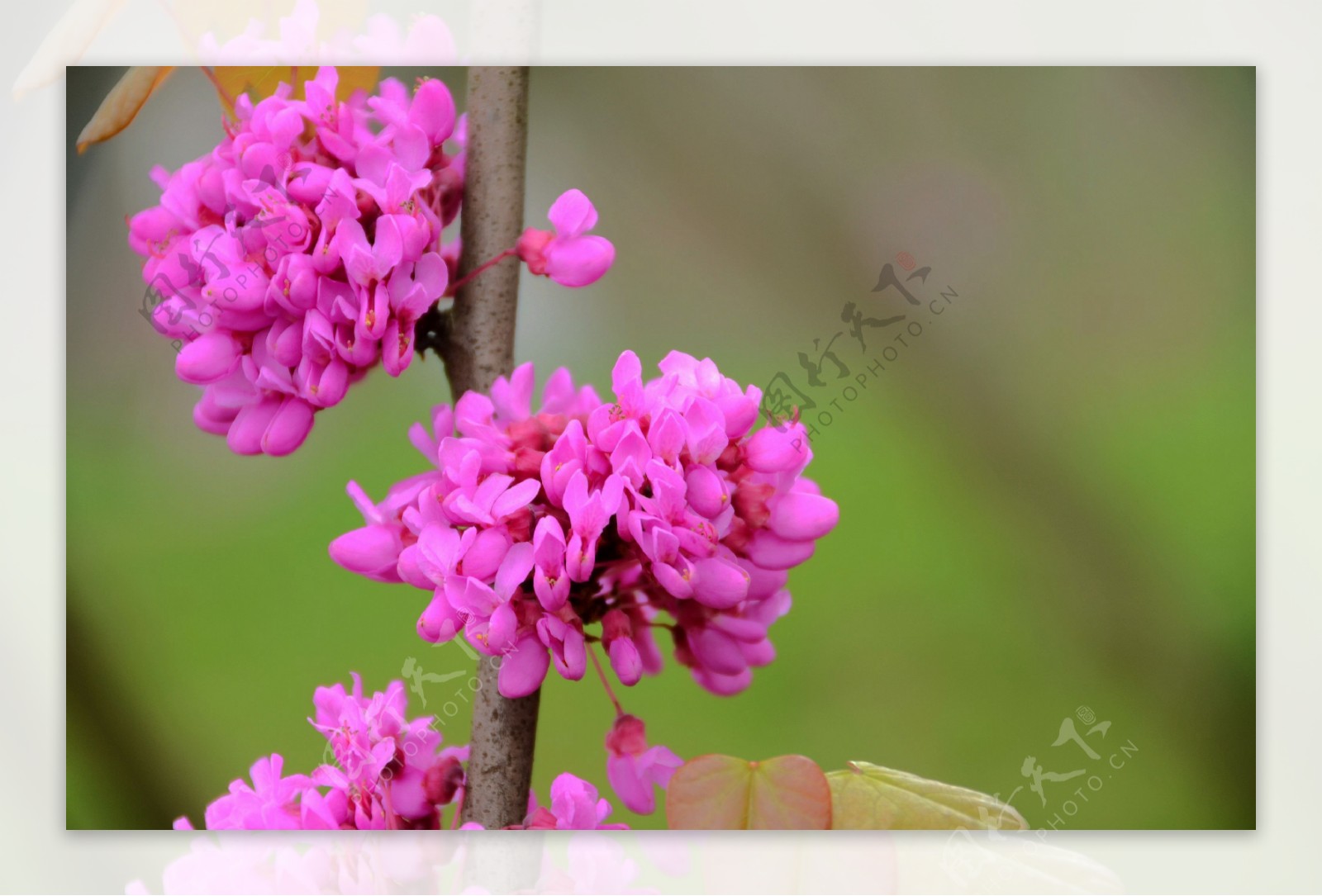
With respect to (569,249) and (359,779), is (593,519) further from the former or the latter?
(359,779)

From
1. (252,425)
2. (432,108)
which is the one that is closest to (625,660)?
(252,425)

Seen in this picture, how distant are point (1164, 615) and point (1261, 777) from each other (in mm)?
225

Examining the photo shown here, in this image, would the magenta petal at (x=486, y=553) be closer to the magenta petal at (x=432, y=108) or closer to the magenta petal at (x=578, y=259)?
the magenta petal at (x=578, y=259)

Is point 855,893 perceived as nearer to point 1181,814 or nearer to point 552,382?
point 1181,814

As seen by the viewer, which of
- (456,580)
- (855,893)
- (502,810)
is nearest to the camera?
(456,580)

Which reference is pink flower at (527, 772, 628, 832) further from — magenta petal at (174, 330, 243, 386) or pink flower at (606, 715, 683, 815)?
magenta petal at (174, 330, 243, 386)

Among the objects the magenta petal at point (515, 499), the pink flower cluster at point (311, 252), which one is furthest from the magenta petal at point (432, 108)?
the magenta petal at point (515, 499)

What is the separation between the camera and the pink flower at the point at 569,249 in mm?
1126

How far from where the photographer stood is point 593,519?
3.27 ft

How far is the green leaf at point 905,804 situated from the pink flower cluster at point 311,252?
0.62m

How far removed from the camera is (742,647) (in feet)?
3.87

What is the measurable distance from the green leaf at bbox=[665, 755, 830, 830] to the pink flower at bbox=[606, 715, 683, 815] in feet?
0.05

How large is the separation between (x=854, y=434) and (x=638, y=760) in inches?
16.9

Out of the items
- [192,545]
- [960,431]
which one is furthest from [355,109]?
[960,431]
